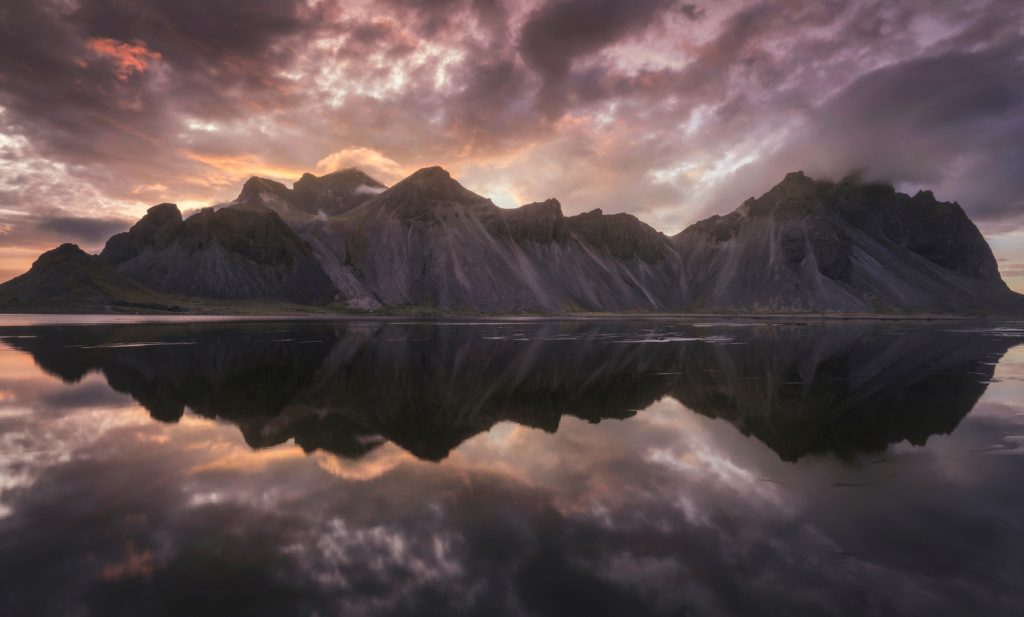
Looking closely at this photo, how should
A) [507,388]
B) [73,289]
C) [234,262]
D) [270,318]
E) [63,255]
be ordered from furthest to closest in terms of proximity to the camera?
[234,262]
[63,255]
[73,289]
[270,318]
[507,388]

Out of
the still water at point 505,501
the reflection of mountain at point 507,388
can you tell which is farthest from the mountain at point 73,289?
the still water at point 505,501

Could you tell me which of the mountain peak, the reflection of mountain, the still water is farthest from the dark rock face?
the still water

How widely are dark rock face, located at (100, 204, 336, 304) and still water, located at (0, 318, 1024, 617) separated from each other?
508 ft

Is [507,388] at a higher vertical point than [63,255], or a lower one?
lower

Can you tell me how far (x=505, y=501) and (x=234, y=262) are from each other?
18707cm

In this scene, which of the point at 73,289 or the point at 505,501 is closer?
the point at 505,501

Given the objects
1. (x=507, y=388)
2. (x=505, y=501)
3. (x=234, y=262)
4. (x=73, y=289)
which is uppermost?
(x=234, y=262)

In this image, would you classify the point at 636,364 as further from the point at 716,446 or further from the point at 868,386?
the point at 716,446

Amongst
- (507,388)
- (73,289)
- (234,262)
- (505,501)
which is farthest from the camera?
(234,262)

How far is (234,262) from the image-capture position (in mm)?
172500

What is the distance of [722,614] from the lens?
286 inches

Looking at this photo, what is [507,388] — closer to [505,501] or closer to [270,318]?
[505,501]

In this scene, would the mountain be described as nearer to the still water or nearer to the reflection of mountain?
the reflection of mountain

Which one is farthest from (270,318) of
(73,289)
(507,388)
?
(507,388)
